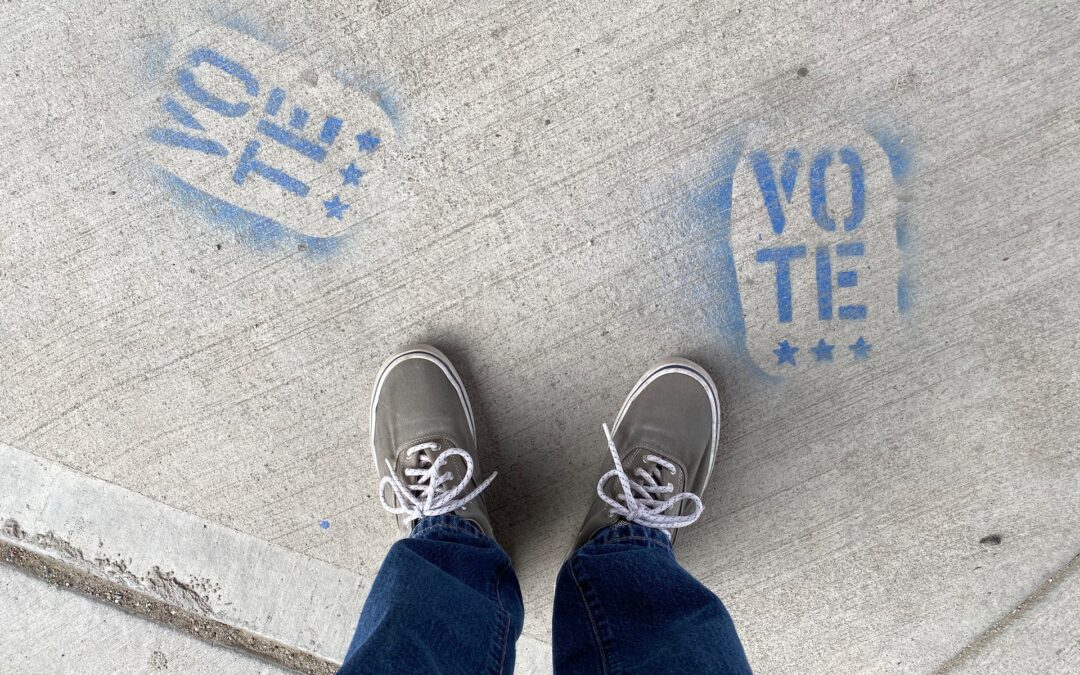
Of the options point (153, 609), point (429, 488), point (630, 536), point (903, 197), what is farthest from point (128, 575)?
point (903, 197)

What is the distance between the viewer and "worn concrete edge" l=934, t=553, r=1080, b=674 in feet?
5.27

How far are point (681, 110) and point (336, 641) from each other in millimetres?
1670

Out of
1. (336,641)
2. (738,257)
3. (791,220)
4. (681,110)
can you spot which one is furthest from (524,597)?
(681,110)

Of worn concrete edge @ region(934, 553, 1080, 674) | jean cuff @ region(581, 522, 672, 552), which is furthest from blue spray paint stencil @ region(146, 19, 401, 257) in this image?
worn concrete edge @ region(934, 553, 1080, 674)

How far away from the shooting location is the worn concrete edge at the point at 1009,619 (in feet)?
5.27

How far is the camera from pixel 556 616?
1.32 meters

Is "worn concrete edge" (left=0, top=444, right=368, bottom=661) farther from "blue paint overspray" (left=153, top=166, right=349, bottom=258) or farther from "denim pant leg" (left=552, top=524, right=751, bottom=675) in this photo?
"blue paint overspray" (left=153, top=166, right=349, bottom=258)

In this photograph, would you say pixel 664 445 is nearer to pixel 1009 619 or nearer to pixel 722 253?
pixel 722 253

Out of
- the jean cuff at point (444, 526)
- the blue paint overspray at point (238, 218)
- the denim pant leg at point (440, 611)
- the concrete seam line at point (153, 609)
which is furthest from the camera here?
the concrete seam line at point (153, 609)

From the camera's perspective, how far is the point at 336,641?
66.2 inches

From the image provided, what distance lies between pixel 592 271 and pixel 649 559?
70cm

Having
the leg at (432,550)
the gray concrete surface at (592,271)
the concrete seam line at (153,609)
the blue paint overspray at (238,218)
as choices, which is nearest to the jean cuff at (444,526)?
the leg at (432,550)

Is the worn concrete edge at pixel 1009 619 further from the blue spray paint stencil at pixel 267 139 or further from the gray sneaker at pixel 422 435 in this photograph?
the blue spray paint stencil at pixel 267 139

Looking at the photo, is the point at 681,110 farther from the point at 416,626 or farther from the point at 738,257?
the point at 416,626
